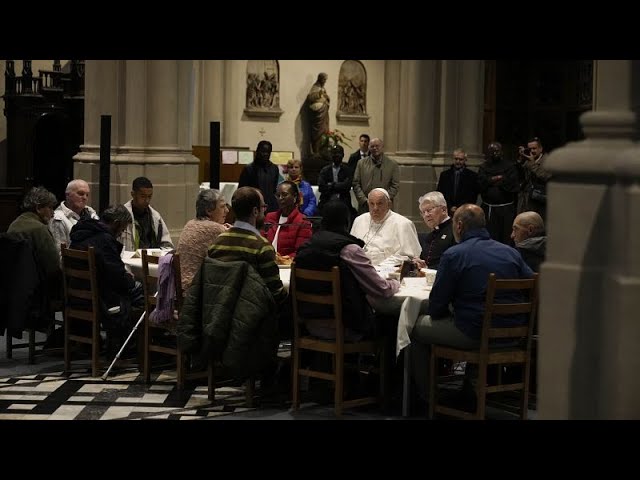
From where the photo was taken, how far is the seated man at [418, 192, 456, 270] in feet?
25.5

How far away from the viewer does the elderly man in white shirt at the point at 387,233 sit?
805cm

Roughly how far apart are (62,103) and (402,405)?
10961mm

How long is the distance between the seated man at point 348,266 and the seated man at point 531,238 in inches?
37.1

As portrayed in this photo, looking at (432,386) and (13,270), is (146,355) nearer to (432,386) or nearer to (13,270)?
(13,270)

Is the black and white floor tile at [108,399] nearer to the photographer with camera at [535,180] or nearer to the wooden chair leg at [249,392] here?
the wooden chair leg at [249,392]

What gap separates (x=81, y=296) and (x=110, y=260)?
1.03ft

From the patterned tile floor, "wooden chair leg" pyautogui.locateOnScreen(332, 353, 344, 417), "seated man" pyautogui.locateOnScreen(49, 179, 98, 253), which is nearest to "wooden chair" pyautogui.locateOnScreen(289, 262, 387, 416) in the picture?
"wooden chair leg" pyautogui.locateOnScreen(332, 353, 344, 417)

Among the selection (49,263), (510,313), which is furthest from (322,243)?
(49,263)

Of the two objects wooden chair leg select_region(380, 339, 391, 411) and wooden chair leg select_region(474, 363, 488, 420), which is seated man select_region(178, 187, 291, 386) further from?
wooden chair leg select_region(474, 363, 488, 420)

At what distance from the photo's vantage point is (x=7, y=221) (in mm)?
14648

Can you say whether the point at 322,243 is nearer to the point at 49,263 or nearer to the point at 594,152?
Result: the point at 49,263

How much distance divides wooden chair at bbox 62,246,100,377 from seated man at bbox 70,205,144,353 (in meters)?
0.08
